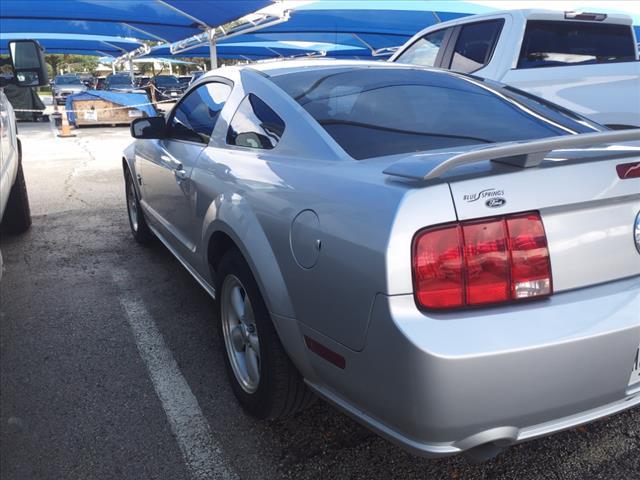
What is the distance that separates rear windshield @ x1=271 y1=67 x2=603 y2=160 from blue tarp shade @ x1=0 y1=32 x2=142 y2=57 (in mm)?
21989

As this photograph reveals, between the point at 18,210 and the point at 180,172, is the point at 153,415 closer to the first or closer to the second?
the point at 180,172

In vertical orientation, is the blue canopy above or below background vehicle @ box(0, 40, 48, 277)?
above

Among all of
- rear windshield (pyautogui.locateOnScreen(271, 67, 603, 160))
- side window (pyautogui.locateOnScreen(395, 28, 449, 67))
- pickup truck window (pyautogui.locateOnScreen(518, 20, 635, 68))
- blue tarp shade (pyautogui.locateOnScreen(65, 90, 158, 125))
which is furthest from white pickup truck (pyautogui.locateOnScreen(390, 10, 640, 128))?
blue tarp shade (pyautogui.locateOnScreen(65, 90, 158, 125))

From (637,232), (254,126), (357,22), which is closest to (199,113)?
(254,126)

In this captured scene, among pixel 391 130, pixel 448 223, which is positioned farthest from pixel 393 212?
pixel 391 130

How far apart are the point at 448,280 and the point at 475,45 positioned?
473 centimetres

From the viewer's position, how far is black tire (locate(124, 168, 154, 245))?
15.8ft

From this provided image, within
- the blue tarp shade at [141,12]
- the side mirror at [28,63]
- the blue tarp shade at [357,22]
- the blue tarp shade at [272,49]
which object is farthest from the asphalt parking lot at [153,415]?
the blue tarp shade at [272,49]

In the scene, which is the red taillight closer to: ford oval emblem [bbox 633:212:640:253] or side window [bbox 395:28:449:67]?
ford oval emblem [bbox 633:212:640:253]

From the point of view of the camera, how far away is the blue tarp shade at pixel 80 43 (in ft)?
72.4

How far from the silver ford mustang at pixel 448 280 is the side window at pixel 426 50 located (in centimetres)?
425

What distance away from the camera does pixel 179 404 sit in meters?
2.65

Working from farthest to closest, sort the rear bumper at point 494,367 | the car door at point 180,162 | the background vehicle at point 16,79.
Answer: the background vehicle at point 16,79
the car door at point 180,162
the rear bumper at point 494,367

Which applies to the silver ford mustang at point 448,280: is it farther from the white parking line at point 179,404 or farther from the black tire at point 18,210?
the black tire at point 18,210
